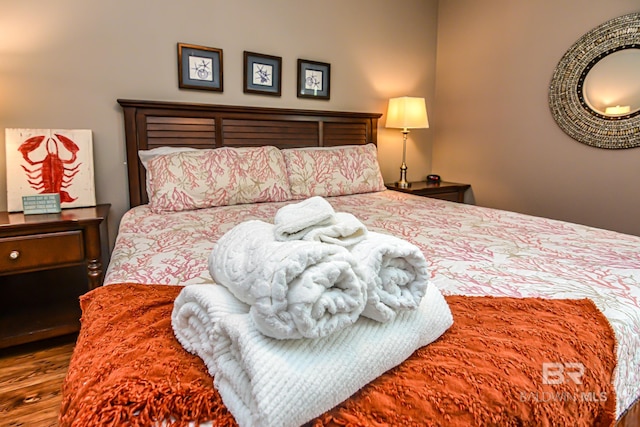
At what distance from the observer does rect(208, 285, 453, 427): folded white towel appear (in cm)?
50

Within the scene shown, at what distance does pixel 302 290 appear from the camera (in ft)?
1.77

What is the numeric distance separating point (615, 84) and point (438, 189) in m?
1.32

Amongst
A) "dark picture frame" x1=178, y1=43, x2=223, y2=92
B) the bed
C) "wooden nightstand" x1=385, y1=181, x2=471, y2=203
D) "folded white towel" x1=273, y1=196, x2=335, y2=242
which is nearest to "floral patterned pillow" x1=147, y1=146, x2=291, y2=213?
the bed

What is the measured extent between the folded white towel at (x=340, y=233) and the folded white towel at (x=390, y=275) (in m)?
0.03

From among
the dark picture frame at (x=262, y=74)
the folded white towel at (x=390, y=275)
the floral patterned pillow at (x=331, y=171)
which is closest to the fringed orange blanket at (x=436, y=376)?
the folded white towel at (x=390, y=275)

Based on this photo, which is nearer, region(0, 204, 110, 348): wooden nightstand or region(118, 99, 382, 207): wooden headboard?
region(0, 204, 110, 348): wooden nightstand

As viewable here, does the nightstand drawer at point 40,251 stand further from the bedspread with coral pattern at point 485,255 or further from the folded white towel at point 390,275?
the folded white towel at point 390,275

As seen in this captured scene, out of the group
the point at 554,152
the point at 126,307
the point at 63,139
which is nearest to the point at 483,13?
the point at 554,152

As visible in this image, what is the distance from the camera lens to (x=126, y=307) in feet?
2.76

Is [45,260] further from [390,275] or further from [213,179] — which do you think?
[390,275]

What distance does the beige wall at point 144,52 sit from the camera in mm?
2035

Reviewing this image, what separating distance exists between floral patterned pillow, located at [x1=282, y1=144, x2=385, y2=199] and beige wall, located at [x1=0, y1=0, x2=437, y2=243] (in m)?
0.54

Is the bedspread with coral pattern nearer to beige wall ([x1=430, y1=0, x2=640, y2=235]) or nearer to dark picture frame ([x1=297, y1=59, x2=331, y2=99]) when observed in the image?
beige wall ([x1=430, y1=0, x2=640, y2=235])

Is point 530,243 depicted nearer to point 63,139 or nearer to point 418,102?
point 418,102
